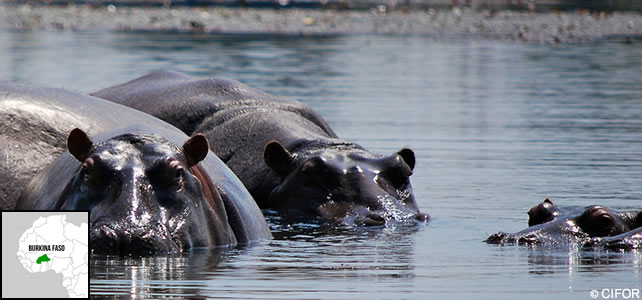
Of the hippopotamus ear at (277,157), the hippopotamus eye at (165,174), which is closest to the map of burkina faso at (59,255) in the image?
the hippopotamus eye at (165,174)

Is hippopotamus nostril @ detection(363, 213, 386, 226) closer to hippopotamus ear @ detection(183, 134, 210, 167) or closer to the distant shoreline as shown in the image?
hippopotamus ear @ detection(183, 134, 210, 167)

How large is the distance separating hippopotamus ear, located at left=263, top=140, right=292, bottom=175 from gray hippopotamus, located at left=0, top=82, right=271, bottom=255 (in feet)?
5.98

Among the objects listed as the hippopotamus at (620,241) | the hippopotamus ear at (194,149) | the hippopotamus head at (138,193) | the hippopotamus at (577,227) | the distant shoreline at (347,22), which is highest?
the distant shoreline at (347,22)

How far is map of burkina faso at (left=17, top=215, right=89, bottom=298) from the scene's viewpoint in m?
6.09

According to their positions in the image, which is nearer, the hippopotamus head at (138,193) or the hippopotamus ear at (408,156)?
the hippopotamus head at (138,193)

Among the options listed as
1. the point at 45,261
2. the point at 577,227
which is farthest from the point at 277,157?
the point at 45,261

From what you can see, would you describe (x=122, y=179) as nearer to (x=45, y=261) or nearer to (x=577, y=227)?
(x=45, y=261)

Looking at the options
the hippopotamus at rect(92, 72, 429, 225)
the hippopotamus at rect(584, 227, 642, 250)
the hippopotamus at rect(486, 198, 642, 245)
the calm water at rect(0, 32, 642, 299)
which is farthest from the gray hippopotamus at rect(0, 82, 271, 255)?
the hippopotamus at rect(584, 227, 642, 250)

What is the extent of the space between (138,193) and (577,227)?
2938mm

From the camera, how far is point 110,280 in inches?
258

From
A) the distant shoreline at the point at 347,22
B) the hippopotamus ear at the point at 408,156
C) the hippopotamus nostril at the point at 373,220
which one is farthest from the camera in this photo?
the distant shoreline at the point at 347,22

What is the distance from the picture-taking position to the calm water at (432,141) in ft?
22.4

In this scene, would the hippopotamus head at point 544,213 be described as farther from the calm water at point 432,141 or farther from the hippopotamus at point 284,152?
the hippopotamus at point 284,152

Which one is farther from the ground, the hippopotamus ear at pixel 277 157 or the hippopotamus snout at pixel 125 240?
the hippopotamus ear at pixel 277 157
